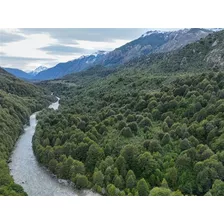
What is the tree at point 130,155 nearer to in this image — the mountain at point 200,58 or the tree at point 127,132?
the tree at point 127,132

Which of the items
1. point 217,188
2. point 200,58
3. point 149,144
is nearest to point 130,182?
point 149,144

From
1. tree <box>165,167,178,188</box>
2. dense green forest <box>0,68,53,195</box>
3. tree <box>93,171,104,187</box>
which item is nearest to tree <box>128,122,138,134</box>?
tree <box>93,171,104,187</box>

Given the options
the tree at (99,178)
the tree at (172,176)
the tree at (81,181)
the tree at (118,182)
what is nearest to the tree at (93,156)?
the tree at (81,181)

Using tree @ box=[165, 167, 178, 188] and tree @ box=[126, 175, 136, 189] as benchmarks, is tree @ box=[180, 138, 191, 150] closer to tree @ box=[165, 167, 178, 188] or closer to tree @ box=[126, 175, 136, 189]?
tree @ box=[165, 167, 178, 188]

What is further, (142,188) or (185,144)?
(185,144)

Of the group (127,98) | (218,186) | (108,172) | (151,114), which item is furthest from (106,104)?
(218,186)

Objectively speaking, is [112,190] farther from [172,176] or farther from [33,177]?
[33,177]
